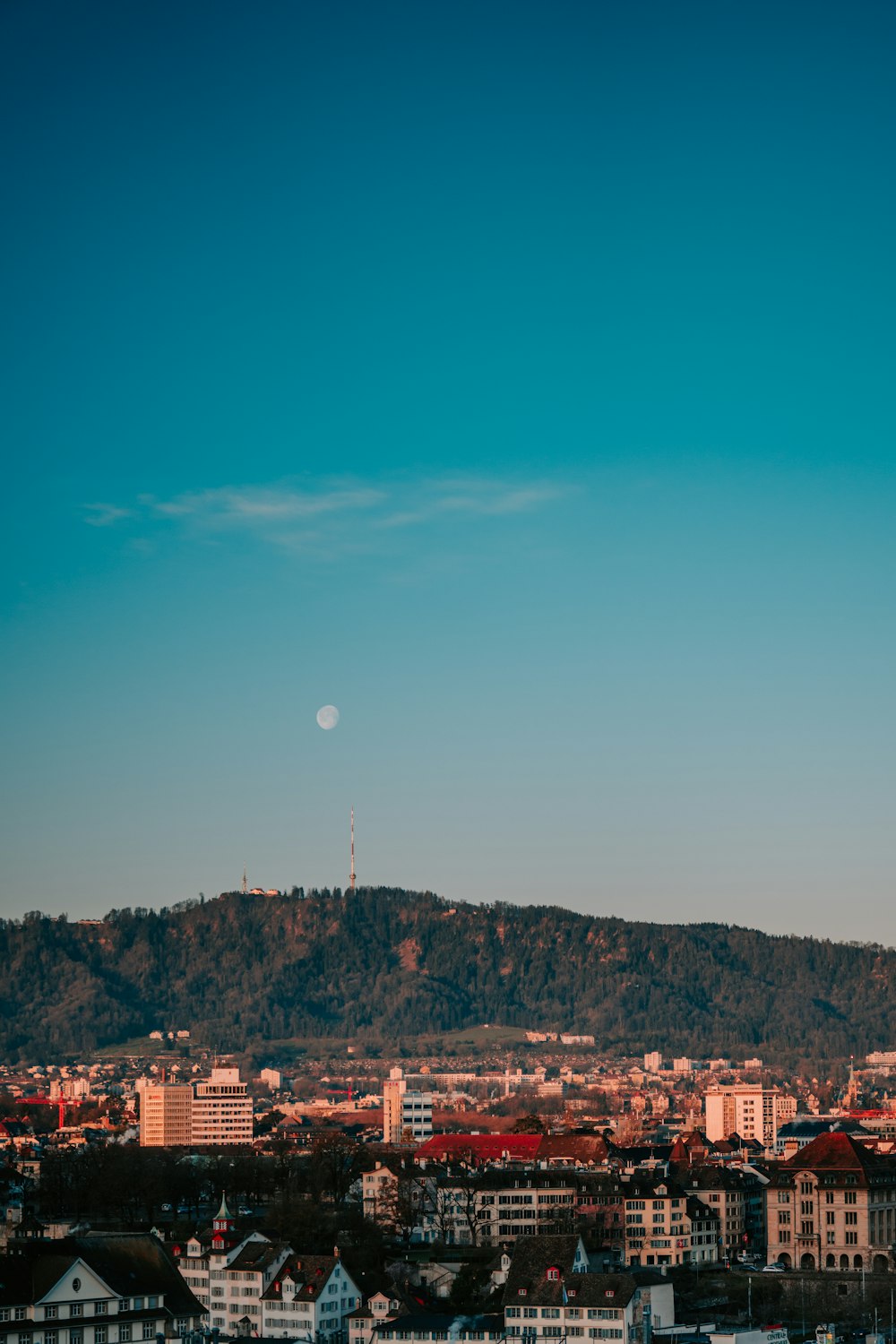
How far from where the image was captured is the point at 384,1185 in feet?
310

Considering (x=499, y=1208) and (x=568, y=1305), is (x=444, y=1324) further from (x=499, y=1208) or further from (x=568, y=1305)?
(x=499, y=1208)

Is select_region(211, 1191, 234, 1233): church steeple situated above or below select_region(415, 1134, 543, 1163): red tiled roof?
below

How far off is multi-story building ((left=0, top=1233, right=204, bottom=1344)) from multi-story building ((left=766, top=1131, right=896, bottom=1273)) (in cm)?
3659

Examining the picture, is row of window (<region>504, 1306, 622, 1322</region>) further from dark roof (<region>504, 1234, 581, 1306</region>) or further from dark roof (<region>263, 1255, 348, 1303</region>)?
dark roof (<region>263, 1255, 348, 1303</region>)

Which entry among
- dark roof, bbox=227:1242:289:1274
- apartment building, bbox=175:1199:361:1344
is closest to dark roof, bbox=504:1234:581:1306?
apartment building, bbox=175:1199:361:1344

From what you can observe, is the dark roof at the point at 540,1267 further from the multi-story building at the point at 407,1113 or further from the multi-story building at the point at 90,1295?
the multi-story building at the point at 407,1113

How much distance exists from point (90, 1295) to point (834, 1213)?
40.9m

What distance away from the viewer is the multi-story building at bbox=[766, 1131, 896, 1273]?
87.3m

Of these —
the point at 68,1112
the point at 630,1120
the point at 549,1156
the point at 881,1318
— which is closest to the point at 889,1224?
the point at 881,1318

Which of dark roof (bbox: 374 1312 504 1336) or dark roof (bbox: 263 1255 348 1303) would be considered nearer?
Answer: dark roof (bbox: 374 1312 504 1336)

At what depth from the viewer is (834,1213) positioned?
290ft

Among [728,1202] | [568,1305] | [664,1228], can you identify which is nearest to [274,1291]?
[568,1305]

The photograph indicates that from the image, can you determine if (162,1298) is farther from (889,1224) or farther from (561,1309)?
(889,1224)

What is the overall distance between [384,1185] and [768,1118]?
105 m
